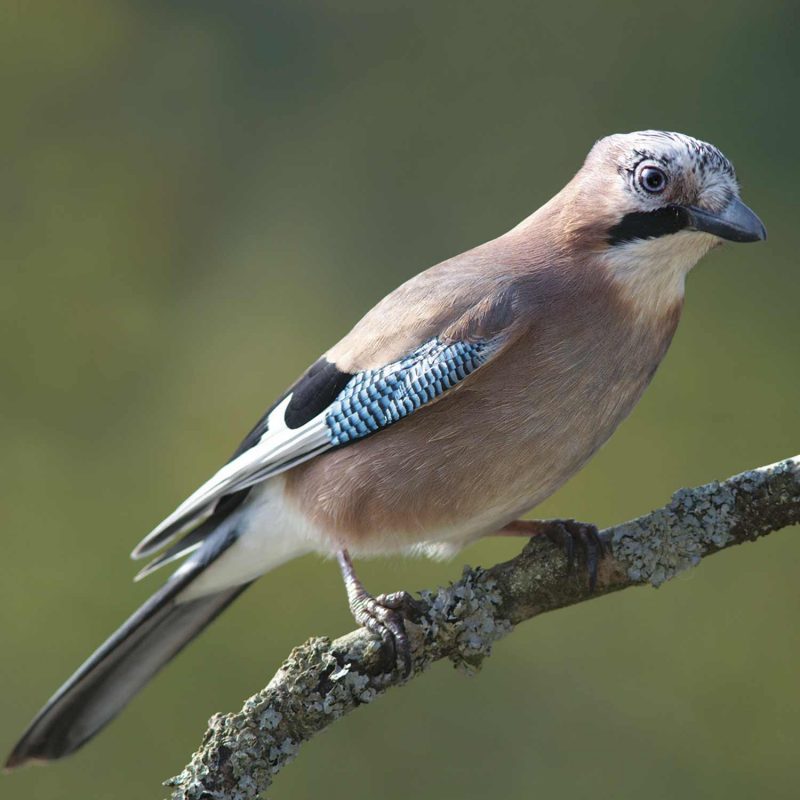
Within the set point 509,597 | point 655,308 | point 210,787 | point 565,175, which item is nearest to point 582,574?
point 509,597

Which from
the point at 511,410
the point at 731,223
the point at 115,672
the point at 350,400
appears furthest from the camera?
the point at 115,672

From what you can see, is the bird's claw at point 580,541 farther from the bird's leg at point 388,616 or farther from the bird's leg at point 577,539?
the bird's leg at point 388,616

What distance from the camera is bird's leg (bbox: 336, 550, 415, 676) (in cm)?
149

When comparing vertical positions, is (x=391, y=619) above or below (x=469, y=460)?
below

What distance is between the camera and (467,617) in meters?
1.51

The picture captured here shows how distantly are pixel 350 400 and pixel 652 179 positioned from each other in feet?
1.63

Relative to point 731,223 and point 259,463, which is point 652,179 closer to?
point 731,223

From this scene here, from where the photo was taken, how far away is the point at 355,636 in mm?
1498

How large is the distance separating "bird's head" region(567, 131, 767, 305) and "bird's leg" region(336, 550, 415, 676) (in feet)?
1.66

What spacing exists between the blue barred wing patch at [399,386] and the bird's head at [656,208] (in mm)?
213

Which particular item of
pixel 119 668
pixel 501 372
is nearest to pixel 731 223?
pixel 501 372

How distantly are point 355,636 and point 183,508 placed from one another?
45cm

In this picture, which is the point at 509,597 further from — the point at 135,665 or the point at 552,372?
the point at 135,665

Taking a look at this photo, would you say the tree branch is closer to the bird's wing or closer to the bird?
the bird
